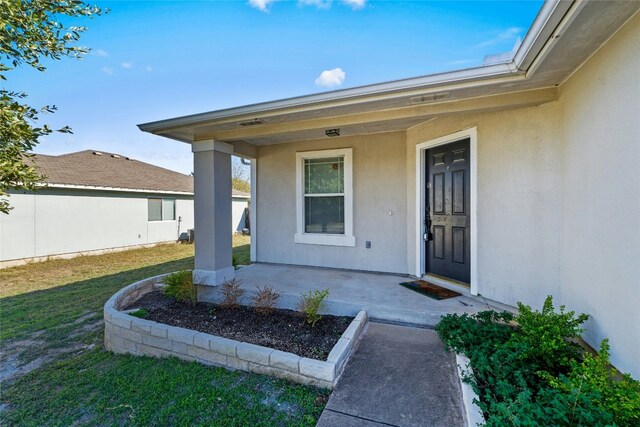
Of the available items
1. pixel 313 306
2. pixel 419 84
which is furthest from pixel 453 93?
pixel 313 306

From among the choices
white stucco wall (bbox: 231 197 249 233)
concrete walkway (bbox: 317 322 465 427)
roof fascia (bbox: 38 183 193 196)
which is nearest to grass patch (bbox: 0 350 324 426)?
concrete walkway (bbox: 317 322 465 427)

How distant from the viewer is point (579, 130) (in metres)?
2.73

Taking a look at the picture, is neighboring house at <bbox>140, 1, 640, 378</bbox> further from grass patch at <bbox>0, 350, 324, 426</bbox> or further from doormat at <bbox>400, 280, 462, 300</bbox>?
grass patch at <bbox>0, 350, 324, 426</bbox>

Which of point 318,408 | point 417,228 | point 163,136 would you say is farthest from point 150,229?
point 318,408

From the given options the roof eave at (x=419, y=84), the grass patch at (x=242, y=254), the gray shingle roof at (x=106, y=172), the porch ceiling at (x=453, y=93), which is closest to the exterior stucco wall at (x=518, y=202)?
the porch ceiling at (x=453, y=93)

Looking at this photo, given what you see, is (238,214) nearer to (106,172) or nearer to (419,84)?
(106,172)

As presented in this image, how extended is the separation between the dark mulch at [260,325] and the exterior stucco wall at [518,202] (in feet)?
6.79

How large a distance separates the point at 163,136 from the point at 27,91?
5.91ft

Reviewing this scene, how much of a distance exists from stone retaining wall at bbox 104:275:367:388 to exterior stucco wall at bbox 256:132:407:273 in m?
2.04

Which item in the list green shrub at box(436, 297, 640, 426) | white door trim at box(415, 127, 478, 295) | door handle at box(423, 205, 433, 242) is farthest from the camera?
door handle at box(423, 205, 433, 242)

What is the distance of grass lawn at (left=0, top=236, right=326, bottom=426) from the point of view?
2.33 metres

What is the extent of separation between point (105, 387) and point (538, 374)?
3922 mm

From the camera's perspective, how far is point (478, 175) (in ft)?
12.8

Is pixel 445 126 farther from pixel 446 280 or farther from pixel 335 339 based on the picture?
pixel 335 339
